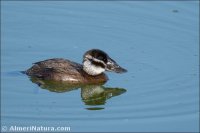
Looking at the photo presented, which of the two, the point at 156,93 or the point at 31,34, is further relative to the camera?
the point at 31,34

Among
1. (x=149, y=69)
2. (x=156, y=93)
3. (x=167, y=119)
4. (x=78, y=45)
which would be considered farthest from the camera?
(x=78, y=45)

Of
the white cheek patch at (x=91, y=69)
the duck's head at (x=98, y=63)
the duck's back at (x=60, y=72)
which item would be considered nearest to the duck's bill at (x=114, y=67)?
the duck's head at (x=98, y=63)

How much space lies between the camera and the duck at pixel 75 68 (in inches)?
691

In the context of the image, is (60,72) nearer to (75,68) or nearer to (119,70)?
(75,68)

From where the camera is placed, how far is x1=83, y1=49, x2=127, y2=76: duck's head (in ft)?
57.6

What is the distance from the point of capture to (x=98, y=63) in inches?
698

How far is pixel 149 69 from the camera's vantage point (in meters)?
18.2

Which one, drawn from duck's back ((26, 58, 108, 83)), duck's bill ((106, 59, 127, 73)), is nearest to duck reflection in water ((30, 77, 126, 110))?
duck's back ((26, 58, 108, 83))

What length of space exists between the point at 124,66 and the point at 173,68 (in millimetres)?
1126

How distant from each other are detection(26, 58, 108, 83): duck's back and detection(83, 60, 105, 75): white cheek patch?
0.10 metres

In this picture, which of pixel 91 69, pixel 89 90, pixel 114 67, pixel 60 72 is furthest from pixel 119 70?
pixel 60 72

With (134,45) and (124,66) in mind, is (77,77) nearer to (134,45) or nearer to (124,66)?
(124,66)

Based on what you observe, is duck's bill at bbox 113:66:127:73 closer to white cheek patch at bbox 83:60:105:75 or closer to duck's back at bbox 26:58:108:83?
white cheek patch at bbox 83:60:105:75

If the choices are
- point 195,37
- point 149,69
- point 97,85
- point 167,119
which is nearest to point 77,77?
point 97,85
